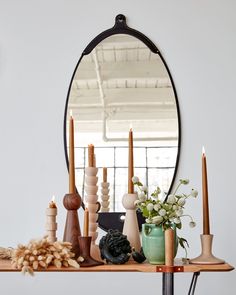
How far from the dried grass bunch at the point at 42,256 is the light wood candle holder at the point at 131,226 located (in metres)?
0.22

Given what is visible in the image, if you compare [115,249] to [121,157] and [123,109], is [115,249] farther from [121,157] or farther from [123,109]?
[123,109]

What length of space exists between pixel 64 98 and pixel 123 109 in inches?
9.8

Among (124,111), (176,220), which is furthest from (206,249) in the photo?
(124,111)

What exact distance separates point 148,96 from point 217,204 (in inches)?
20.2

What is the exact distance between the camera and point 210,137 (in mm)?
1988

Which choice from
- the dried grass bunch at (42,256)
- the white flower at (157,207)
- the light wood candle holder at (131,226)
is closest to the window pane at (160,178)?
the light wood candle holder at (131,226)

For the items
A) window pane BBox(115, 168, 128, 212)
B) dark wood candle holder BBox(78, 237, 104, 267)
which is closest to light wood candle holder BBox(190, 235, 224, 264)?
dark wood candle holder BBox(78, 237, 104, 267)

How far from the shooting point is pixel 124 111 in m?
2.01

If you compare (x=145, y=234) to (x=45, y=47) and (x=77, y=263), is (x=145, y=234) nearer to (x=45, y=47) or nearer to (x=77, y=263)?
(x=77, y=263)

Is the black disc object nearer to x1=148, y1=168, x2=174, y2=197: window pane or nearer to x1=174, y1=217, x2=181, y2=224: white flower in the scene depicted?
x1=174, y1=217, x2=181, y2=224: white flower

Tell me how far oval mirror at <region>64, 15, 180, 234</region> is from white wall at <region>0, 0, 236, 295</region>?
0.05m

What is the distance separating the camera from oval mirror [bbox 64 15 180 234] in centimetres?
198

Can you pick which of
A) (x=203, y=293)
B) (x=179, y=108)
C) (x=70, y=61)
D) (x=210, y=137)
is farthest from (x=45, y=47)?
(x=203, y=293)

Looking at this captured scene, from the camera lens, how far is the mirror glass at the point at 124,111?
198 cm
